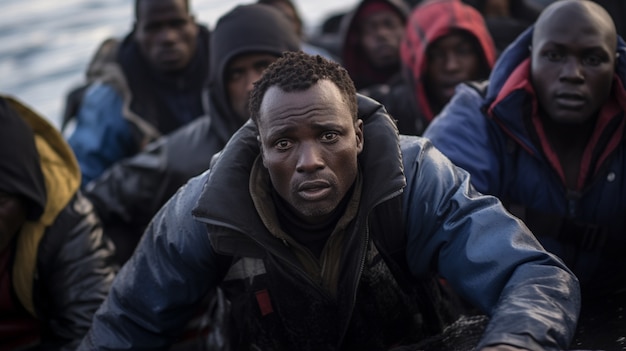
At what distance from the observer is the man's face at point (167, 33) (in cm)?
557

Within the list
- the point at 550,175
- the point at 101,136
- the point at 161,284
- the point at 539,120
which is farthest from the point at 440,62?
the point at 161,284

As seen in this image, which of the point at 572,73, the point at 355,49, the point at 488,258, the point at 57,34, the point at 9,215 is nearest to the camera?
the point at 488,258

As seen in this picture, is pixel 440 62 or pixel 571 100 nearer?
pixel 571 100

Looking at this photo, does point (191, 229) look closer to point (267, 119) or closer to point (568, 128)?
point (267, 119)

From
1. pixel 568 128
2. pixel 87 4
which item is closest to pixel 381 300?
pixel 568 128

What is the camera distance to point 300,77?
2662 millimetres

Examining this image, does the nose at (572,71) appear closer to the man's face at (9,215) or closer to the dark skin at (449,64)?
the dark skin at (449,64)

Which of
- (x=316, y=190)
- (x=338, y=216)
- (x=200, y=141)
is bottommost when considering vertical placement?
(x=200, y=141)

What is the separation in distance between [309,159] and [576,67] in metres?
1.25

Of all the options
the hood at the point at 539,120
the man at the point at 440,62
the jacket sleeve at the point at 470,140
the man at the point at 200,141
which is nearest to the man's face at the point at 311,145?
the jacket sleeve at the point at 470,140

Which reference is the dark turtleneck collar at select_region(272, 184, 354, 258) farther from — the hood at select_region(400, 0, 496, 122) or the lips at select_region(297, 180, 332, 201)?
the hood at select_region(400, 0, 496, 122)

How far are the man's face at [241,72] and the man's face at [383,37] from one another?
5.02 feet

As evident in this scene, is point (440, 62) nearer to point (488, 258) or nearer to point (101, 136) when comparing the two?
point (101, 136)

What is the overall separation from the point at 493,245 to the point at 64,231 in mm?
1869
